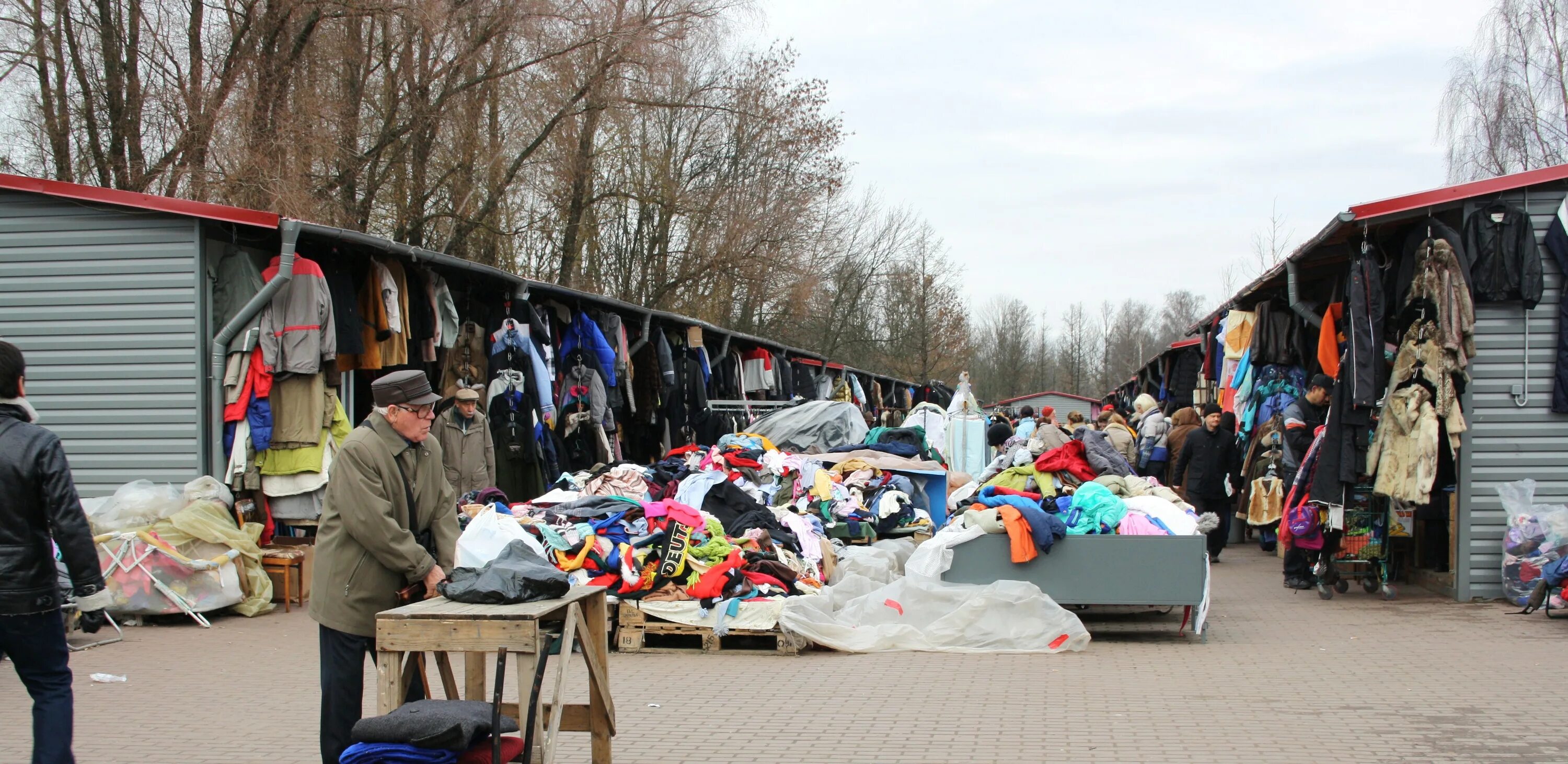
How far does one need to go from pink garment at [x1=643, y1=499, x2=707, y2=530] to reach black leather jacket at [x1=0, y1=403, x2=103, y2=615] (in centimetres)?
494

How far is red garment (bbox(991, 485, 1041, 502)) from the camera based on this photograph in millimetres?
10016

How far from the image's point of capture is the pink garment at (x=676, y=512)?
9375mm

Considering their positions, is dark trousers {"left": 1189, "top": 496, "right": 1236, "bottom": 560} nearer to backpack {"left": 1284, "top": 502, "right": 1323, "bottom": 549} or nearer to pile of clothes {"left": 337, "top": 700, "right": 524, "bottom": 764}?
backpack {"left": 1284, "top": 502, "right": 1323, "bottom": 549}

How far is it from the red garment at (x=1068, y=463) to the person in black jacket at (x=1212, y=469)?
4153 mm

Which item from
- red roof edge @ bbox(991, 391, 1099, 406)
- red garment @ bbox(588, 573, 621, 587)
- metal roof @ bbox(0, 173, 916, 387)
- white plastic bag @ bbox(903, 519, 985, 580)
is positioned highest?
metal roof @ bbox(0, 173, 916, 387)

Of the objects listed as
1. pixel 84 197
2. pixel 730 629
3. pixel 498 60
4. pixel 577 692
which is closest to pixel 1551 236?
pixel 730 629

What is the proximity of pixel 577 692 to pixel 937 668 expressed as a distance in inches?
97.1

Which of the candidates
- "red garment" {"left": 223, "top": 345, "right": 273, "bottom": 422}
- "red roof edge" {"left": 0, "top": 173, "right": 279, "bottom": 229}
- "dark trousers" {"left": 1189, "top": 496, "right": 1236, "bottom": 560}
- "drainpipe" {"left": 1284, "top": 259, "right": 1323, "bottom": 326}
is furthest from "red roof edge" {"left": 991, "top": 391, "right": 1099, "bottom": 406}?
"red roof edge" {"left": 0, "top": 173, "right": 279, "bottom": 229}

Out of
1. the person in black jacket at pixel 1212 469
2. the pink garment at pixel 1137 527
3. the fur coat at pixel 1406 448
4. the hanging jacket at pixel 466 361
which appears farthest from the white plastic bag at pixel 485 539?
the person in black jacket at pixel 1212 469

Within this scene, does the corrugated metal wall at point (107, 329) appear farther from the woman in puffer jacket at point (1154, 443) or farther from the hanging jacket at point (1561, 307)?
the woman in puffer jacket at point (1154, 443)

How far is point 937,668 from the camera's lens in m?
8.20

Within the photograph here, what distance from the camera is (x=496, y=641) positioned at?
4562mm

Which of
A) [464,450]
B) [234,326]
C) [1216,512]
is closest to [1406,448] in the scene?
[1216,512]

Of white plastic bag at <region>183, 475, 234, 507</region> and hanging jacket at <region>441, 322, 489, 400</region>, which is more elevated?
hanging jacket at <region>441, 322, 489, 400</region>
